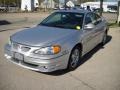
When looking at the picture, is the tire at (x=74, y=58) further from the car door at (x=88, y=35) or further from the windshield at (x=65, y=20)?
the windshield at (x=65, y=20)

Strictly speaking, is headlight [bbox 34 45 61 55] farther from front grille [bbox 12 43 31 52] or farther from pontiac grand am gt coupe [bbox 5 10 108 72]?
front grille [bbox 12 43 31 52]

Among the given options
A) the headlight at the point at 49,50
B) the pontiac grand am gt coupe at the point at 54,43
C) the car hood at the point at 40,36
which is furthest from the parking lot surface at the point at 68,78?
the car hood at the point at 40,36

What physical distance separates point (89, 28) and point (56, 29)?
1.02m

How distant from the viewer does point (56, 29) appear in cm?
623

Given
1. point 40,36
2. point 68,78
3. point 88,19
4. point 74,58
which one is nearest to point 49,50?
point 40,36

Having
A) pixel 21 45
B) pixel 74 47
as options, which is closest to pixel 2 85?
pixel 21 45

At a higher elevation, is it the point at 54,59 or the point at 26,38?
the point at 26,38

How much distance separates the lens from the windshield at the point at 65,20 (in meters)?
6.51

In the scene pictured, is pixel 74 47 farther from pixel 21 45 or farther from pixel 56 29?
pixel 21 45

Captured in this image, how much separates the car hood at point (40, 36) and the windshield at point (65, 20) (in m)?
0.35

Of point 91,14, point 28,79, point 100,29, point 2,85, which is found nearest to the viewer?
point 2,85

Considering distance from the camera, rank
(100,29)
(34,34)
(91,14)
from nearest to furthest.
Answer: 1. (34,34)
2. (91,14)
3. (100,29)

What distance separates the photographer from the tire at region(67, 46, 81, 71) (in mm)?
5780

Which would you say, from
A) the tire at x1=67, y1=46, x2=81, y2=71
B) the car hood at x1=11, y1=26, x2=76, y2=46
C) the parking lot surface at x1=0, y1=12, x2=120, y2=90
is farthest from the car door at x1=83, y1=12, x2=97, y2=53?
the car hood at x1=11, y1=26, x2=76, y2=46
